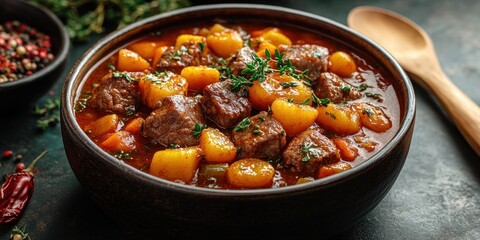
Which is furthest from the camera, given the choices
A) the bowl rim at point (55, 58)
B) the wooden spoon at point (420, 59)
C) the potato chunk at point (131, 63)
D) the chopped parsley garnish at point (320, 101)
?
the wooden spoon at point (420, 59)

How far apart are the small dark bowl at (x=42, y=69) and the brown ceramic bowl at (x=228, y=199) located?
3.23 ft

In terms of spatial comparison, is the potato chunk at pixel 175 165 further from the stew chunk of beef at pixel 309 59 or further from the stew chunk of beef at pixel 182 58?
the stew chunk of beef at pixel 309 59

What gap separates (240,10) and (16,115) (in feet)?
6.24

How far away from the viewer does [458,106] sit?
4852 millimetres

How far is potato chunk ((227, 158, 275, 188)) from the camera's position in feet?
11.1

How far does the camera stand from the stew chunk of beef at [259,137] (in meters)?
3.56

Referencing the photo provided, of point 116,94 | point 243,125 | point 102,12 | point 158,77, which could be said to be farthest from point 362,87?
point 102,12

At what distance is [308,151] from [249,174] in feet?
1.21

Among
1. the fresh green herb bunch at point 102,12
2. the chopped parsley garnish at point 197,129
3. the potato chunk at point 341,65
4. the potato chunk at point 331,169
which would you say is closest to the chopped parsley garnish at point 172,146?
the chopped parsley garnish at point 197,129

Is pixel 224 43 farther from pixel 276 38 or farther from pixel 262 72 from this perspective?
pixel 262 72

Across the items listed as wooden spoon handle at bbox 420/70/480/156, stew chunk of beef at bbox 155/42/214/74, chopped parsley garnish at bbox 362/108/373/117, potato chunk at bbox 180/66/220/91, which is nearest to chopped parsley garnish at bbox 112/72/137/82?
stew chunk of beef at bbox 155/42/214/74

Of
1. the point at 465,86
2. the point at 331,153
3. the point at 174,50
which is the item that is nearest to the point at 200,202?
the point at 331,153

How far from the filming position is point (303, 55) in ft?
13.8

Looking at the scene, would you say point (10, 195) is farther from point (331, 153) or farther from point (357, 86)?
point (357, 86)
